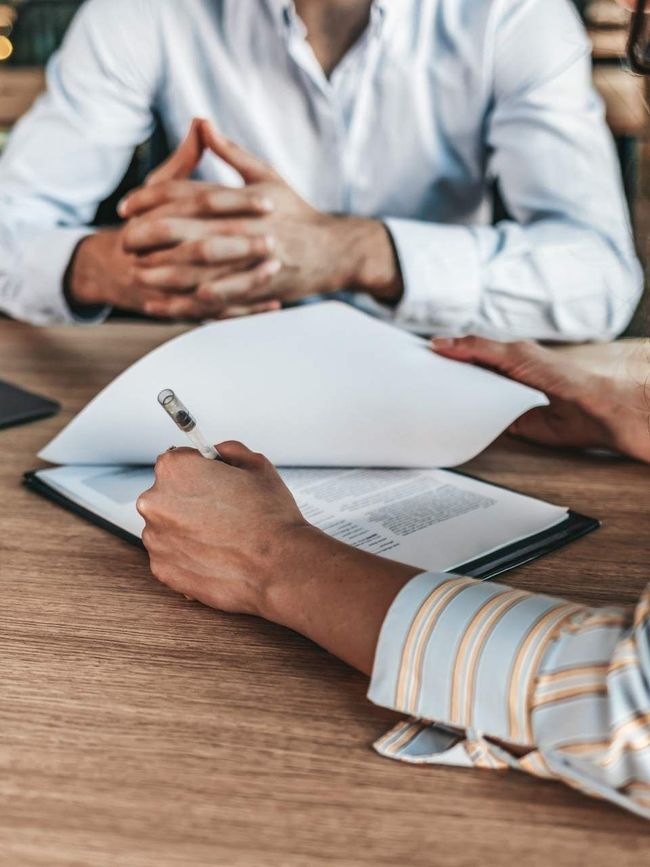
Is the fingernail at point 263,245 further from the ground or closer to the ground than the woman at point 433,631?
closer to the ground

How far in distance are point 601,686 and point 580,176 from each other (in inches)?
43.1

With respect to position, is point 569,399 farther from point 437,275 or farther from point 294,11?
point 294,11

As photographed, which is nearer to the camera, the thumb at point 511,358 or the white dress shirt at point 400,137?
the thumb at point 511,358

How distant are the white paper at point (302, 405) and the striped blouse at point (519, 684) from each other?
27 centimetres

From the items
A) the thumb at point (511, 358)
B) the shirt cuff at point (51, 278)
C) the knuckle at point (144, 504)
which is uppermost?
the knuckle at point (144, 504)

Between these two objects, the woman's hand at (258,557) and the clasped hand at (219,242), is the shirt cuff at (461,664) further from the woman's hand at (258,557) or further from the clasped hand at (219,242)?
the clasped hand at (219,242)

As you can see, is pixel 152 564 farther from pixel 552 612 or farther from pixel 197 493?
pixel 552 612

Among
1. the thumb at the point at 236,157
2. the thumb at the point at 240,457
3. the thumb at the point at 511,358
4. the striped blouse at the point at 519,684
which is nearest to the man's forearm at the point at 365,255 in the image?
the thumb at the point at 236,157

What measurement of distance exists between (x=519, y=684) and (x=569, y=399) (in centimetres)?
43

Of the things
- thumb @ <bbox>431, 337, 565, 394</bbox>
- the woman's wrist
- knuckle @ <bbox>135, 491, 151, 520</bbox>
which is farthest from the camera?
thumb @ <bbox>431, 337, 565, 394</bbox>

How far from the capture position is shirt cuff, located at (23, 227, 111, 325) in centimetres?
127

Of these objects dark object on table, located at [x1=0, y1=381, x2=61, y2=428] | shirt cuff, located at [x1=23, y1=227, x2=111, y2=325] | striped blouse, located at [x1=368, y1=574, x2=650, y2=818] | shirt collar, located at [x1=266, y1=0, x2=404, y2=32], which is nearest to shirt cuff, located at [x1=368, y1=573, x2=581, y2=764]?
striped blouse, located at [x1=368, y1=574, x2=650, y2=818]

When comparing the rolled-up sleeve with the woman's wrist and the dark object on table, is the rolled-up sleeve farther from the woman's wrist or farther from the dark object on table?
the woman's wrist

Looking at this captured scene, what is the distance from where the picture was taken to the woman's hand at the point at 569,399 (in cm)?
77
